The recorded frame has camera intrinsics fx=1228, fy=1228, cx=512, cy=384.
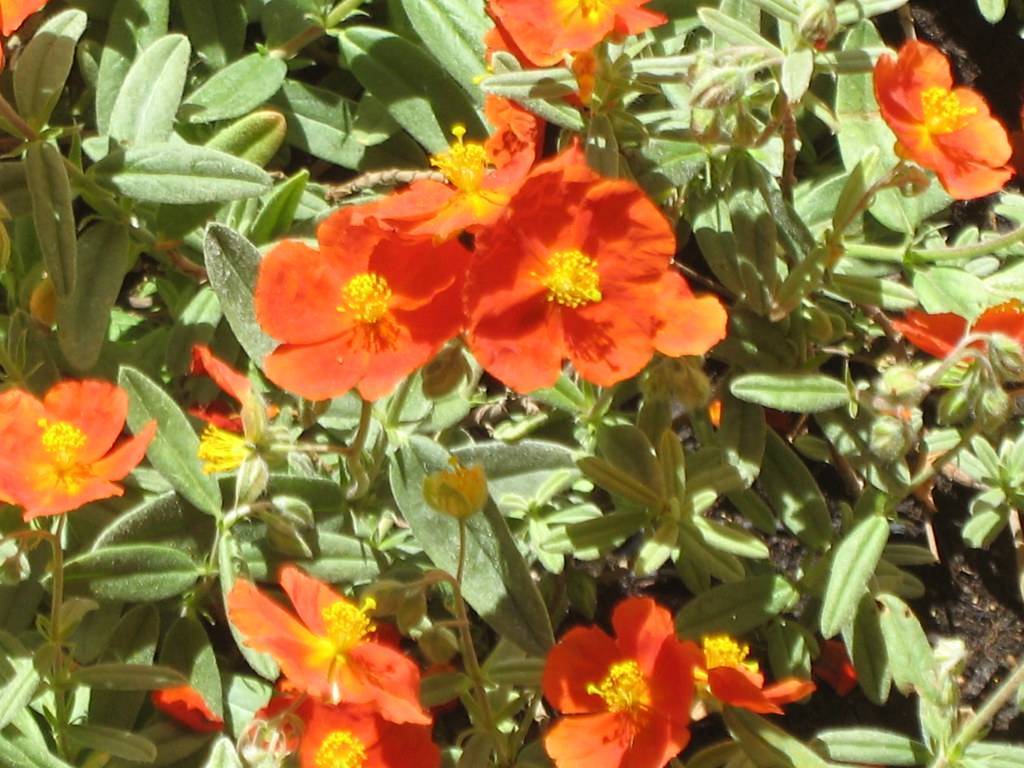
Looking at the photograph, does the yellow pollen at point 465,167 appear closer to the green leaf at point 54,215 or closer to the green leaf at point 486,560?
the green leaf at point 486,560

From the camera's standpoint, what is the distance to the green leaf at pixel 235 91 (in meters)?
2.21

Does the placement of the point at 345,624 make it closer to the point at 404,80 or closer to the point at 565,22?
the point at 565,22

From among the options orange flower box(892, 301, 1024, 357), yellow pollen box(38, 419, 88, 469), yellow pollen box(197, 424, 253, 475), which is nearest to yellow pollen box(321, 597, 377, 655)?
yellow pollen box(197, 424, 253, 475)

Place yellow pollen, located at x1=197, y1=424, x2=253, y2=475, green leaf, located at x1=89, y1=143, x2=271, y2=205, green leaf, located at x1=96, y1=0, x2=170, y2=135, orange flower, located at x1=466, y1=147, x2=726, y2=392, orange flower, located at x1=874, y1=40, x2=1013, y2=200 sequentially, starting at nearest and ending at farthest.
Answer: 1. orange flower, located at x1=466, y1=147, x2=726, y2=392
2. yellow pollen, located at x1=197, y1=424, x2=253, y2=475
3. orange flower, located at x1=874, y1=40, x2=1013, y2=200
4. green leaf, located at x1=89, y1=143, x2=271, y2=205
5. green leaf, located at x1=96, y1=0, x2=170, y2=135

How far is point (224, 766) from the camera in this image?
1607mm

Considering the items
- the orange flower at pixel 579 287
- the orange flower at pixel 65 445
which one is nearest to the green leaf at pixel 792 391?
the orange flower at pixel 579 287

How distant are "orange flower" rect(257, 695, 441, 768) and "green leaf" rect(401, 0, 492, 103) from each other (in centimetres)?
111

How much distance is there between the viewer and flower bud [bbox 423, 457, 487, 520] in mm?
1565

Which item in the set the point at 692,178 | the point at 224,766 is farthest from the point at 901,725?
the point at 224,766

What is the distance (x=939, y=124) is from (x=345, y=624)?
1112mm

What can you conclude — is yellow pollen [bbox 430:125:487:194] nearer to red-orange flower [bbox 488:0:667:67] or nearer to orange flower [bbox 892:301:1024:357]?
red-orange flower [bbox 488:0:667:67]

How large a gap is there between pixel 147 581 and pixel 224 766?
313 mm

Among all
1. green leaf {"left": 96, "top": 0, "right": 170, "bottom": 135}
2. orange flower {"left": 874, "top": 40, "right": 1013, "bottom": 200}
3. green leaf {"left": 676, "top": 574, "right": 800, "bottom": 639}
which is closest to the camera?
orange flower {"left": 874, "top": 40, "right": 1013, "bottom": 200}

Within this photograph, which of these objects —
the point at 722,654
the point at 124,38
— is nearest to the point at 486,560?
the point at 722,654
